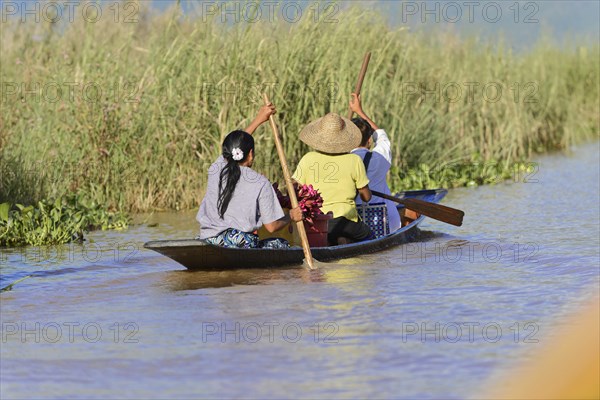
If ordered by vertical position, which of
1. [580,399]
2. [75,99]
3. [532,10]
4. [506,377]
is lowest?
[506,377]

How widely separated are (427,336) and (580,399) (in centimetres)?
375

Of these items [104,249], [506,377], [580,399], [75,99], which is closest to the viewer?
[580,399]

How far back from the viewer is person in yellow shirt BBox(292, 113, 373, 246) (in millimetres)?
10977

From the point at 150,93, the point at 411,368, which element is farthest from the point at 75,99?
the point at 411,368

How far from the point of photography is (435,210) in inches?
471

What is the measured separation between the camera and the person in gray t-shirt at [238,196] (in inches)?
385

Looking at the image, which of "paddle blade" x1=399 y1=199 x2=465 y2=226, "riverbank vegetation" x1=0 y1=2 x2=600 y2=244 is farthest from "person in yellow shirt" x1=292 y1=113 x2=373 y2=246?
"riverbank vegetation" x1=0 y1=2 x2=600 y2=244

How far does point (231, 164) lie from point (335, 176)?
1450 millimetres

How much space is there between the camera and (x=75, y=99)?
14.3 meters

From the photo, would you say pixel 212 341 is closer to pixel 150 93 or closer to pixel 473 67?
pixel 150 93

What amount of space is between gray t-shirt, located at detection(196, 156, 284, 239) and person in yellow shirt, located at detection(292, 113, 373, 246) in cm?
114

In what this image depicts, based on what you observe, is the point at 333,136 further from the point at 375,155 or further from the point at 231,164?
the point at 231,164

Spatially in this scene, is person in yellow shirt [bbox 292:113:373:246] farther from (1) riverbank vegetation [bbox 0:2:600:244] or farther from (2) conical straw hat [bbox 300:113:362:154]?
(1) riverbank vegetation [bbox 0:2:600:244]

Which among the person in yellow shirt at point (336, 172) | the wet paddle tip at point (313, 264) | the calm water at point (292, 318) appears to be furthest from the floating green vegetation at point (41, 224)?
the wet paddle tip at point (313, 264)
